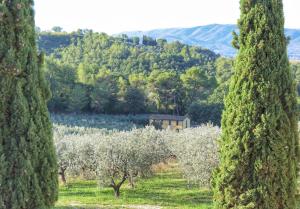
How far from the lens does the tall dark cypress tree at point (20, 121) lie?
7.78 metres

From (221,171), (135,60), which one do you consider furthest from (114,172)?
(135,60)

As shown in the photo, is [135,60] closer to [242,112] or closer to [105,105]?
[105,105]

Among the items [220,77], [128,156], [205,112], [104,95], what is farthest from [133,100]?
[128,156]

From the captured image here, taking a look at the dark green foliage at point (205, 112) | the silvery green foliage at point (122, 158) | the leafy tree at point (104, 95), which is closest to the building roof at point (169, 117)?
the dark green foliage at point (205, 112)

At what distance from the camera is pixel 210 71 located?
→ 8188cm

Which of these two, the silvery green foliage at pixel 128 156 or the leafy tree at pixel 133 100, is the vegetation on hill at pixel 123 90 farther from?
the silvery green foliage at pixel 128 156

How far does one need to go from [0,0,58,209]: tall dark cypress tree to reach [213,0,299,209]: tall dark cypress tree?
3.69m

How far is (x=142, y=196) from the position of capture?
2141 centimetres

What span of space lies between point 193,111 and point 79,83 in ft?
52.3

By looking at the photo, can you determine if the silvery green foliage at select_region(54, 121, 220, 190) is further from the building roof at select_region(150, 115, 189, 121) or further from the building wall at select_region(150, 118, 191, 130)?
the building roof at select_region(150, 115, 189, 121)

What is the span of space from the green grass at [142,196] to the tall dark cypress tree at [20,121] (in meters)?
10.3

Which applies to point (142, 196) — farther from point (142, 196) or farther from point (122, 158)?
point (122, 158)

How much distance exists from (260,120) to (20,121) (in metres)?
4.60

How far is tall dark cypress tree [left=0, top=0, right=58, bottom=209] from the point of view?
778 centimetres
